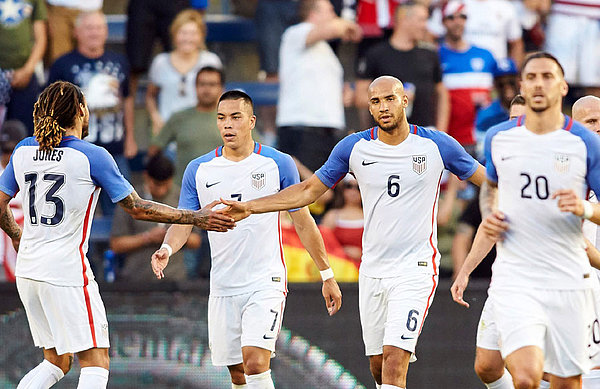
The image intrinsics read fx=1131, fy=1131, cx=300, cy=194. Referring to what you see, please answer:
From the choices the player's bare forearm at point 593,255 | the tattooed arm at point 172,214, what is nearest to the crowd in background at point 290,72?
the tattooed arm at point 172,214

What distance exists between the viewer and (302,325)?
1177 cm

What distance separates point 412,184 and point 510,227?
148cm

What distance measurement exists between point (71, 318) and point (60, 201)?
0.86 metres

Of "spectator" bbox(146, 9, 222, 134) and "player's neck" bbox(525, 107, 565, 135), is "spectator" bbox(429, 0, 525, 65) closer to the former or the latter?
"spectator" bbox(146, 9, 222, 134)

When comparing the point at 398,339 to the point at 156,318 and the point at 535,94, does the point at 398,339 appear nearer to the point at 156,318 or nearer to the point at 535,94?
the point at 535,94


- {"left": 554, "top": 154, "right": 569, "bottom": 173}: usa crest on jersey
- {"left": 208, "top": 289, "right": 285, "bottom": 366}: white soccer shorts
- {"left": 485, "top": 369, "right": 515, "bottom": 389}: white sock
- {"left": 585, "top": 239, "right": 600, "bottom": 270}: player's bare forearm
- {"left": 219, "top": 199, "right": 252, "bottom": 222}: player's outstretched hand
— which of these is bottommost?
{"left": 485, "top": 369, "right": 515, "bottom": 389}: white sock

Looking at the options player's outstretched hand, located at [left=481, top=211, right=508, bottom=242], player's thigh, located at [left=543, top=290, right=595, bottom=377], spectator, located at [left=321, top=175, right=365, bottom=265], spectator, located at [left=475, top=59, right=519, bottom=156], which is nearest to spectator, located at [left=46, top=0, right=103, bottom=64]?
spectator, located at [left=321, top=175, right=365, bottom=265]

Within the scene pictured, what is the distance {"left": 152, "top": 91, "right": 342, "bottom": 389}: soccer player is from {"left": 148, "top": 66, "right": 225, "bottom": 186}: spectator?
3261 millimetres

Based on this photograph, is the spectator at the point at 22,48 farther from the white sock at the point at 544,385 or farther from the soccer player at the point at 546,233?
the soccer player at the point at 546,233

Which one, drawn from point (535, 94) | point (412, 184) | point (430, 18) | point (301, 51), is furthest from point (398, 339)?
point (430, 18)

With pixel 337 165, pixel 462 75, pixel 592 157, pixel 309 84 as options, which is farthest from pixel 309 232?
pixel 462 75

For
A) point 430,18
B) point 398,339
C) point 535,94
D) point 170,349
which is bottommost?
point 170,349

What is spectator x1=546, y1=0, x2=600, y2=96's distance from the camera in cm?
1493

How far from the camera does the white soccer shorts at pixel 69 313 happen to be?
8.23m
